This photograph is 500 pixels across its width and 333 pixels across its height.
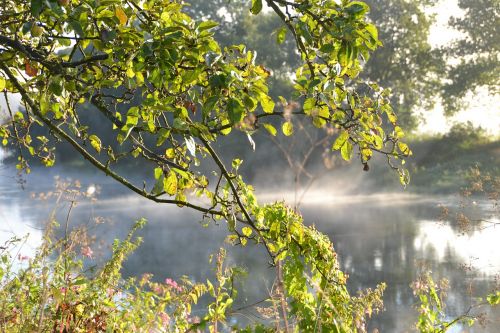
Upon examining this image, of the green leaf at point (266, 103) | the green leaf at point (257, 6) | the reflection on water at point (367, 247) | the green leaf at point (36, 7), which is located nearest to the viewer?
the green leaf at point (36, 7)

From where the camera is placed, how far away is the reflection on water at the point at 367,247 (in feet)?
35.0

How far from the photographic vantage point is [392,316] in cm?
954

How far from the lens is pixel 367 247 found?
1540 cm

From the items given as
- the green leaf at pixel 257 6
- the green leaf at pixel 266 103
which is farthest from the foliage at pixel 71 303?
the green leaf at pixel 257 6

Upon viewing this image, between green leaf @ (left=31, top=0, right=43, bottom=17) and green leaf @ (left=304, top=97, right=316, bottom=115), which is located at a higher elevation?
green leaf @ (left=31, top=0, right=43, bottom=17)

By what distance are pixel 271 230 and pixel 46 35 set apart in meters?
1.56

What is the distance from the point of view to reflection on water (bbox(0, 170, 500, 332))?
35.0ft

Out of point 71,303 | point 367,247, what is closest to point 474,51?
point 367,247

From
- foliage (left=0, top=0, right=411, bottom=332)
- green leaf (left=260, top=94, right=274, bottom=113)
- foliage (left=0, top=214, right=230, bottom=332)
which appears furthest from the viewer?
foliage (left=0, top=214, right=230, bottom=332)

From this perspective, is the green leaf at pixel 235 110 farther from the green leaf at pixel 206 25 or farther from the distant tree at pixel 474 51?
the distant tree at pixel 474 51

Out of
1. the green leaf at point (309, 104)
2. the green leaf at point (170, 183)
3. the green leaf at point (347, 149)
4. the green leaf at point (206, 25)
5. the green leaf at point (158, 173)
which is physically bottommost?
the green leaf at point (170, 183)

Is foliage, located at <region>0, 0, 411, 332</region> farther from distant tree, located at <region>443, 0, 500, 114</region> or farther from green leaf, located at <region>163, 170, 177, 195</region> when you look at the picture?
distant tree, located at <region>443, 0, 500, 114</region>

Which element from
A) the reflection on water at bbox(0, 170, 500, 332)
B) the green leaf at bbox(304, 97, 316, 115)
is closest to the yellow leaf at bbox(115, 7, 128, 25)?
the green leaf at bbox(304, 97, 316, 115)

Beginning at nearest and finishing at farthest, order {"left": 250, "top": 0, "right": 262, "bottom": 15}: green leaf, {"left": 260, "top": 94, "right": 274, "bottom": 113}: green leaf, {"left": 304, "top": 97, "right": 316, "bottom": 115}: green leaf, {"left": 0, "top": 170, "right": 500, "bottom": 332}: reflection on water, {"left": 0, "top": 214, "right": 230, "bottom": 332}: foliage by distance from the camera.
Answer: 1. {"left": 260, "top": 94, "right": 274, "bottom": 113}: green leaf
2. {"left": 304, "top": 97, "right": 316, "bottom": 115}: green leaf
3. {"left": 250, "top": 0, "right": 262, "bottom": 15}: green leaf
4. {"left": 0, "top": 214, "right": 230, "bottom": 332}: foliage
5. {"left": 0, "top": 170, "right": 500, "bottom": 332}: reflection on water
